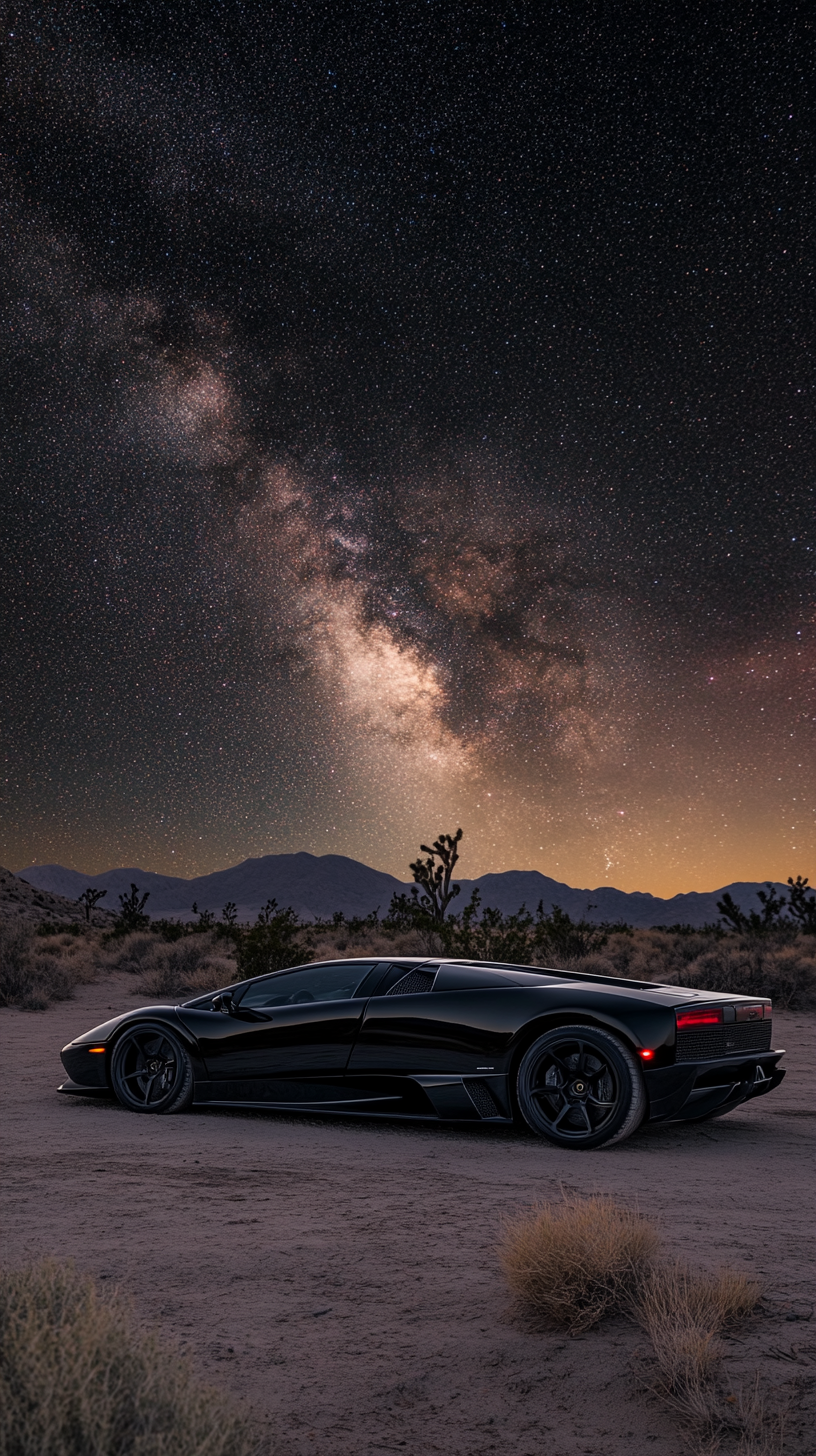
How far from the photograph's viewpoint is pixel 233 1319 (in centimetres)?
349

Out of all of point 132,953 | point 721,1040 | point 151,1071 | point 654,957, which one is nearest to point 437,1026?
point 721,1040

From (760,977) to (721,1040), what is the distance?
38.4 ft

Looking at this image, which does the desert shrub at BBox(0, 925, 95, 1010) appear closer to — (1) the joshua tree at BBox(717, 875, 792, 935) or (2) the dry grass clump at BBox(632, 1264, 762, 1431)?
(2) the dry grass clump at BBox(632, 1264, 762, 1431)

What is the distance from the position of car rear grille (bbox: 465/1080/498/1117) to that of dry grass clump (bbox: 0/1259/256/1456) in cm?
417

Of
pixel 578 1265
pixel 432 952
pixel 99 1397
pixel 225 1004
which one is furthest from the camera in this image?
pixel 432 952

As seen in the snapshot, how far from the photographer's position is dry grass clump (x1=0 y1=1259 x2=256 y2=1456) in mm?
2053

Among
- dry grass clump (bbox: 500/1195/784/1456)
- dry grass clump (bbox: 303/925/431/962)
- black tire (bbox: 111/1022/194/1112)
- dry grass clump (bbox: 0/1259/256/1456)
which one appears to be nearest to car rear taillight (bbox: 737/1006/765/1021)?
dry grass clump (bbox: 500/1195/784/1456)

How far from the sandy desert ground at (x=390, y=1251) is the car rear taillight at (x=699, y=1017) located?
0.82 m

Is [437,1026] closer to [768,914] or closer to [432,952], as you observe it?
[432,952]

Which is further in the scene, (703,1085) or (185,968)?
(185,968)

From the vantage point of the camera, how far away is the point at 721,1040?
6.60 metres

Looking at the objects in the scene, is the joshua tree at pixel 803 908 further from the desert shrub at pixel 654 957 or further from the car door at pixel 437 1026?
the car door at pixel 437 1026

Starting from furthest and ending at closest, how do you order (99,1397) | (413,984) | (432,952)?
1. (432,952)
2. (413,984)
3. (99,1397)

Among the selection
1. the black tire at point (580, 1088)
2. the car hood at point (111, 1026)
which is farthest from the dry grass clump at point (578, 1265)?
the car hood at point (111, 1026)
